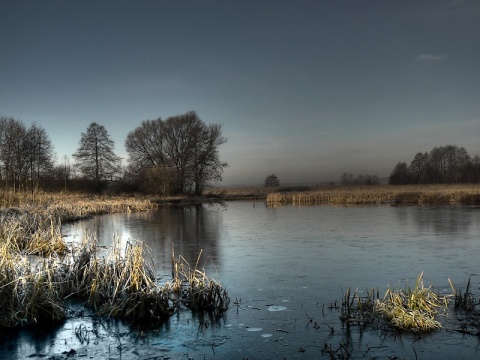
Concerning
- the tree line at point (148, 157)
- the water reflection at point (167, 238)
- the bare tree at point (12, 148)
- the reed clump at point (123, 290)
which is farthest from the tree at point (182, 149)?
the reed clump at point (123, 290)

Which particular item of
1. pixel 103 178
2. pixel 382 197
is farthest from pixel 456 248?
pixel 103 178

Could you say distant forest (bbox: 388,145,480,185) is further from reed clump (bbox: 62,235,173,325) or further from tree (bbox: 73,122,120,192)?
reed clump (bbox: 62,235,173,325)

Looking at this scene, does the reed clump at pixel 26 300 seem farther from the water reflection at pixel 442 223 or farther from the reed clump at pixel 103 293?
the water reflection at pixel 442 223

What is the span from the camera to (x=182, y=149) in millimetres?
40562

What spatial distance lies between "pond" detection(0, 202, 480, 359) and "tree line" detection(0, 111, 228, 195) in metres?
25.3

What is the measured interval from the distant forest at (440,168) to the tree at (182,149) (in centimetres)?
3460

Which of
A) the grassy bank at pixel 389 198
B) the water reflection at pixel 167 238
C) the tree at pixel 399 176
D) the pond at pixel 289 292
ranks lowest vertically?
the pond at pixel 289 292

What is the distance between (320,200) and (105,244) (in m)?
20.6

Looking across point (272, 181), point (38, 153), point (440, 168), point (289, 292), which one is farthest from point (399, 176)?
point (289, 292)

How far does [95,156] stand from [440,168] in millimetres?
55894

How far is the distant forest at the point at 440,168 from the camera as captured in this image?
64688 mm

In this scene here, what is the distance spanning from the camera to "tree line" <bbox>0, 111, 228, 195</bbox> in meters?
37.0

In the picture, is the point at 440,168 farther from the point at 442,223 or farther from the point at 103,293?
the point at 103,293

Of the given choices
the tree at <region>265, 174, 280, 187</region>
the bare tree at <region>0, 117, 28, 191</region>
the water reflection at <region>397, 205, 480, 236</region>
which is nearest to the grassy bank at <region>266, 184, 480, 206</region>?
the water reflection at <region>397, 205, 480, 236</region>
